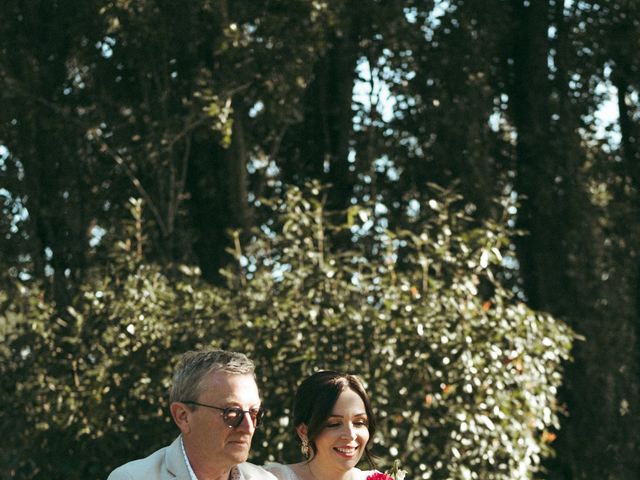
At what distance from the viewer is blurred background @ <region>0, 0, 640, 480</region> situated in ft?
23.8

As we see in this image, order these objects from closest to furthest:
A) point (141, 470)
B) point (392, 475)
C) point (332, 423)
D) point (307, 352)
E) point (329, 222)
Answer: point (141, 470)
point (392, 475)
point (332, 423)
point (307, 352)
point (329, 222)

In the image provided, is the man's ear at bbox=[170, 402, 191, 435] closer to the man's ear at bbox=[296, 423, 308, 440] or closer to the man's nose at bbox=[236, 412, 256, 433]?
the man's nose at bbox=[236, 412, 256, 433]

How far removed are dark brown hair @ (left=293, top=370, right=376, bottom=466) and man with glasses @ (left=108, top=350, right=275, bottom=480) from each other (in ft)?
3.49

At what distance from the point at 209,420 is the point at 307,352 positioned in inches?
139

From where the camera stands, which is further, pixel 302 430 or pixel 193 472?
pixel 302 430

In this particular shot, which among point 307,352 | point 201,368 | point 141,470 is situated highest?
point 307,352

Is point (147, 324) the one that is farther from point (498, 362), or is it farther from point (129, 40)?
point (129, 40)

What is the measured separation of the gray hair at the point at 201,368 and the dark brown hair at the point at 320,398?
108cm

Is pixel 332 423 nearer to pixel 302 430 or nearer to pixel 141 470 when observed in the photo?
pixel 302 430

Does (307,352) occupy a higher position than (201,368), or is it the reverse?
(307,352)

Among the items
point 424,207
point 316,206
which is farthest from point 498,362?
point 424,207

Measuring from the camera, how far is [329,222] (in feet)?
30.4

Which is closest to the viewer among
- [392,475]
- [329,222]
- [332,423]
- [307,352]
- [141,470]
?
[141,470]

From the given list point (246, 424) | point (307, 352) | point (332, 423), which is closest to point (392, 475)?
point (332, 423)
